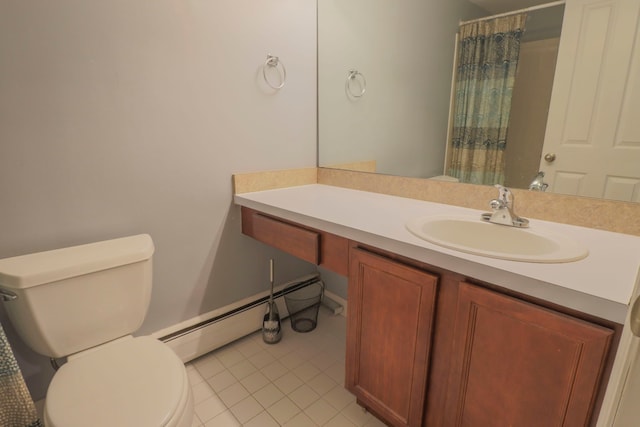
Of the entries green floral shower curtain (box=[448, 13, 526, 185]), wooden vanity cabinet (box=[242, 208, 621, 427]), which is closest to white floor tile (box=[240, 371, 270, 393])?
wooden vanity cabinet (box=[242, 208, 621, 427])

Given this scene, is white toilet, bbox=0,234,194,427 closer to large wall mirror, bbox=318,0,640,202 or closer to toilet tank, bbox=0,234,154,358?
toilet tank, bbox=0,234,154,358

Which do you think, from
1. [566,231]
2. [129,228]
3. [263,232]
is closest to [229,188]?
[263,232]

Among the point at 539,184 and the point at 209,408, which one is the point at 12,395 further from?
the point at 539,184

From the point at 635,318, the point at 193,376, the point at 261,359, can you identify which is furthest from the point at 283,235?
the point at 635,318

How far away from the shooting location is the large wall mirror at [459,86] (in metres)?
1.05

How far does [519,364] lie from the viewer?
2.64 feet

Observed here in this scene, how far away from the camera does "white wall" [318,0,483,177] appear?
150cm

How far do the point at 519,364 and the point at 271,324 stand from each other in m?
1.31

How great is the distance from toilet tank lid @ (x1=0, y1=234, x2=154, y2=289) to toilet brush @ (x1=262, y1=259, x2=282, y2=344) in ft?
2.44

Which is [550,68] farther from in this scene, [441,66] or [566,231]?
[566,231]

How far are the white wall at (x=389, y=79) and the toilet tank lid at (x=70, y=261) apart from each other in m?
1.15

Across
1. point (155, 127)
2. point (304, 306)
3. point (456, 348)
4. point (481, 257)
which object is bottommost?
point (304, 306)

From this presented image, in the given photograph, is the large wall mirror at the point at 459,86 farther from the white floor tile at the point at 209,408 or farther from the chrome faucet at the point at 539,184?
the white floor tile at the point at 209,408

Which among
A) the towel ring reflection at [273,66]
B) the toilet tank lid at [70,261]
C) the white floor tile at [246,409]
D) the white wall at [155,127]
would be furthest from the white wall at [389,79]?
the white floor tile at [246,409]
